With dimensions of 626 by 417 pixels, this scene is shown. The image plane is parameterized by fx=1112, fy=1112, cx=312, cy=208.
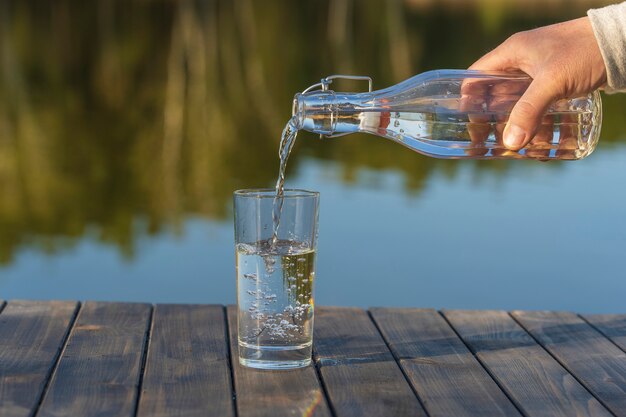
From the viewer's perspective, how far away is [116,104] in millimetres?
11102

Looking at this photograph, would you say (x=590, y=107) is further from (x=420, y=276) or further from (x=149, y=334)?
(x=420, y=276)

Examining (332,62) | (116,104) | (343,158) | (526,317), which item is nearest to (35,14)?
(332,62)

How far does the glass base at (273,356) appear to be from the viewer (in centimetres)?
196

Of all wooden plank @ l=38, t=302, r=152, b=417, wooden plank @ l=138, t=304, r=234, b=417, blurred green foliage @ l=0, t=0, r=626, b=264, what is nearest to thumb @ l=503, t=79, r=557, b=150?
wooden plank @ l=138, t=304, r=234, b=417

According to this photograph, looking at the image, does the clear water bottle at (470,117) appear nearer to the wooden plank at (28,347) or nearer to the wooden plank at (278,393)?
the wooden plank at (278,393)

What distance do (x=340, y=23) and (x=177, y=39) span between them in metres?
5.18

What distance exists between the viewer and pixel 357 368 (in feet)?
6.53

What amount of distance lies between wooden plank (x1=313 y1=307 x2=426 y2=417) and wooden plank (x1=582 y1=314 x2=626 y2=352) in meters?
0.48

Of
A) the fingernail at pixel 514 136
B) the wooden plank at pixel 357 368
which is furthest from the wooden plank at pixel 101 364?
the fingernail at pixel 514 136

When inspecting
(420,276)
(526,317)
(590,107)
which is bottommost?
(420,276)

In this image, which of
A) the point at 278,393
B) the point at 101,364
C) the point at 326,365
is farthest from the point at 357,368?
the point at 101,364

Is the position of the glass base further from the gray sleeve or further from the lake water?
the lake water

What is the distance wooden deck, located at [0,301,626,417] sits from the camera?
1783mm

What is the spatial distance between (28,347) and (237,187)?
603 centimetres
